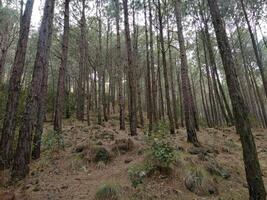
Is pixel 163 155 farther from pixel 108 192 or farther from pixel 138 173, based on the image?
pixel 108 192

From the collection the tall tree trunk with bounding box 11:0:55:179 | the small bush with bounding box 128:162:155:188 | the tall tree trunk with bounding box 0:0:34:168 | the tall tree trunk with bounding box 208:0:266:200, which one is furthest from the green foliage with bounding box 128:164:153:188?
the tall tree trunk with bounding box 0:0:34:168

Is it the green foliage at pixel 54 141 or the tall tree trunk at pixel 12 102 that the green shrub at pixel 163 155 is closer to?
the green foliage at pixel 54 141

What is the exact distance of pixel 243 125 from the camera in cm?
463

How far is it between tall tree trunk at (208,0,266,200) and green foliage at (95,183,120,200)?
2643 mm

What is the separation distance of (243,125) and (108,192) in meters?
3.07

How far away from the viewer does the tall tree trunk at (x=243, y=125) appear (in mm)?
4422

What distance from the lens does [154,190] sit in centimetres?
527

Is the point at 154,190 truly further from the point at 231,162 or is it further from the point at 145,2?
the point at 145,2

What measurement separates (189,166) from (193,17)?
13.5 meters

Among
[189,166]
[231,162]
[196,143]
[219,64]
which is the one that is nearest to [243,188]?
[189,166]

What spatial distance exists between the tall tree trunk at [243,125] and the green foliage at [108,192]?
264 centimetres

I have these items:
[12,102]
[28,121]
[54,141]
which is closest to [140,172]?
[28,121]

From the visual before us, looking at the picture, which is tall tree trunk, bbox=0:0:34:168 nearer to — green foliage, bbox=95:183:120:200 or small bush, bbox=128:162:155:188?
green foliage, bbox=95:183:120:200

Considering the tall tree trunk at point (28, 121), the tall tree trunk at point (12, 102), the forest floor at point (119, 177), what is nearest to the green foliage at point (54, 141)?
the forest floor at point (119, 177)
